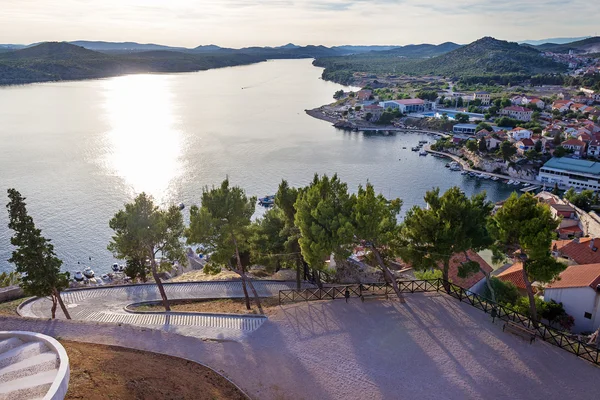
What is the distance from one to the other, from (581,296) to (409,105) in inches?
3001

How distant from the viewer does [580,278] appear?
53.0ft

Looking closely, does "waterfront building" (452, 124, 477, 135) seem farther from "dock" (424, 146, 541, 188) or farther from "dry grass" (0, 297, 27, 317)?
"dry grass" (0, 297, 27, 317)

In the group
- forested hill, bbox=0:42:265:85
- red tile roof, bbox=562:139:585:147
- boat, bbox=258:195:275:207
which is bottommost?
boat, bbox=258:195:275:207

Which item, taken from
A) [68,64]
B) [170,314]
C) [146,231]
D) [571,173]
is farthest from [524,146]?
[68,64]

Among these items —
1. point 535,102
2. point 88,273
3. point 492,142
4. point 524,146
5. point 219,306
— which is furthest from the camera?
point 535,102

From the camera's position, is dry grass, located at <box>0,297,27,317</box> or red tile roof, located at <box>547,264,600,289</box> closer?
dry grass, located at <box>0,297,27,317</box>

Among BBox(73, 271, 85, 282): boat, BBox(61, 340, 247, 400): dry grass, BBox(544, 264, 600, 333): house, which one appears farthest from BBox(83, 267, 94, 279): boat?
BBox(544, 264, 600, 333): house

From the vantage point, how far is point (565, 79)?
11369cm

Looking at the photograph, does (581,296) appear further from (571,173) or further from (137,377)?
(571,173)

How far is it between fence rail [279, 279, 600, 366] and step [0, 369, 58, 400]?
7385 millimetres

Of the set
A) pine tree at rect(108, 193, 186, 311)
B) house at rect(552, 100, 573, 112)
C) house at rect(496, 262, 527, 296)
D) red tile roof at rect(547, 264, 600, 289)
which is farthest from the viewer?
house at rect(552, 100, 573, 112)

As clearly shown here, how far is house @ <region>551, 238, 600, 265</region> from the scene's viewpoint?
2186 cm

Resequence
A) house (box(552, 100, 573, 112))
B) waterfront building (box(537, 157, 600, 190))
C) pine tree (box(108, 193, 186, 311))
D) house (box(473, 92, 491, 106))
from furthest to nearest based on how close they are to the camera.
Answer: house (box(473, 92, 491, 106)) < house (box(552, 100, 573, 112)) < waterfront building (box(537, 157, 600, 190)) < pine tree (box(108, 193, 186, 311))

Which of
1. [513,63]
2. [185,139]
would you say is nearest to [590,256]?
[185,139]
